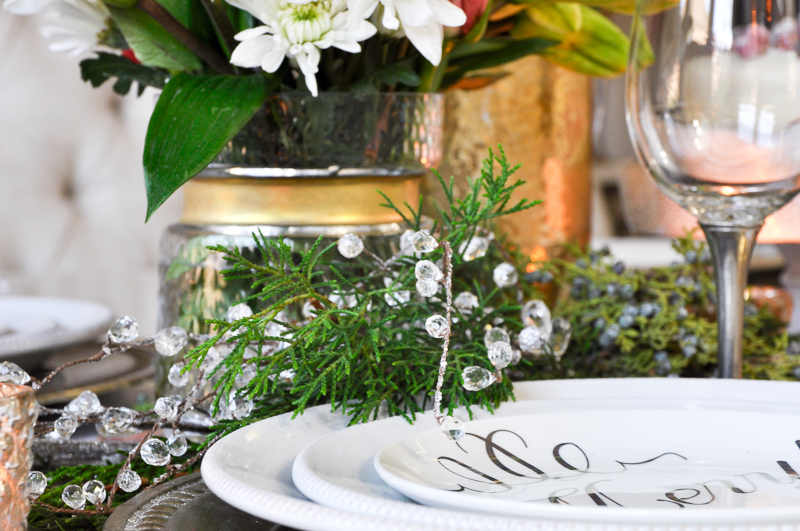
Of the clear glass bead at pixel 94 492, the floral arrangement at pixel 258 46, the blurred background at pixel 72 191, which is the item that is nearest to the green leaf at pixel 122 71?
the floral arrangement at pixel 258 46

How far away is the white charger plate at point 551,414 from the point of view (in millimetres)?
159

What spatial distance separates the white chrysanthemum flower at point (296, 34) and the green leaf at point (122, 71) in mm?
90

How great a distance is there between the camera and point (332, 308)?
0.89 ft

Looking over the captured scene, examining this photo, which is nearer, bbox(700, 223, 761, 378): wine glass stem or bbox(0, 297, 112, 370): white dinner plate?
bbox(700, 223, 761, 378): wine glass stem

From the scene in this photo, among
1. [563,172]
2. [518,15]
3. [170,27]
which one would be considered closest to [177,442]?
[170,27]

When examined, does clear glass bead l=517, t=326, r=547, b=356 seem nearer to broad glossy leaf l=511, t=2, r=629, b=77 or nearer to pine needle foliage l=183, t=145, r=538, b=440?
pine needle foliage l=183, t=145, r=538, b=440

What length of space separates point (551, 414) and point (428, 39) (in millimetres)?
156

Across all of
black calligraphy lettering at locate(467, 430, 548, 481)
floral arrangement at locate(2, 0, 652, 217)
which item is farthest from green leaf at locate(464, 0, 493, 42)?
black calligraphy lettering at locate(467, 430, 548, 481)

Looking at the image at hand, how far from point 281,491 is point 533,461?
8 cm

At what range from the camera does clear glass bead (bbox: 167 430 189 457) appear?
0.26 m

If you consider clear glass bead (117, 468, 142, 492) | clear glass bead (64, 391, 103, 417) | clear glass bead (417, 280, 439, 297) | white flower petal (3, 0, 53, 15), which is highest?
white flower petal (3, 0, 53, 15)

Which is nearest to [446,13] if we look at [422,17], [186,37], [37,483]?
[422,17]

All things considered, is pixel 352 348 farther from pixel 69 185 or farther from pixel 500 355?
pixel 69 185

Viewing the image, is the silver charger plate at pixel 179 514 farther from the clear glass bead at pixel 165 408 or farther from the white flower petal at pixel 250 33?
the white flower petal at pixel 250 33
